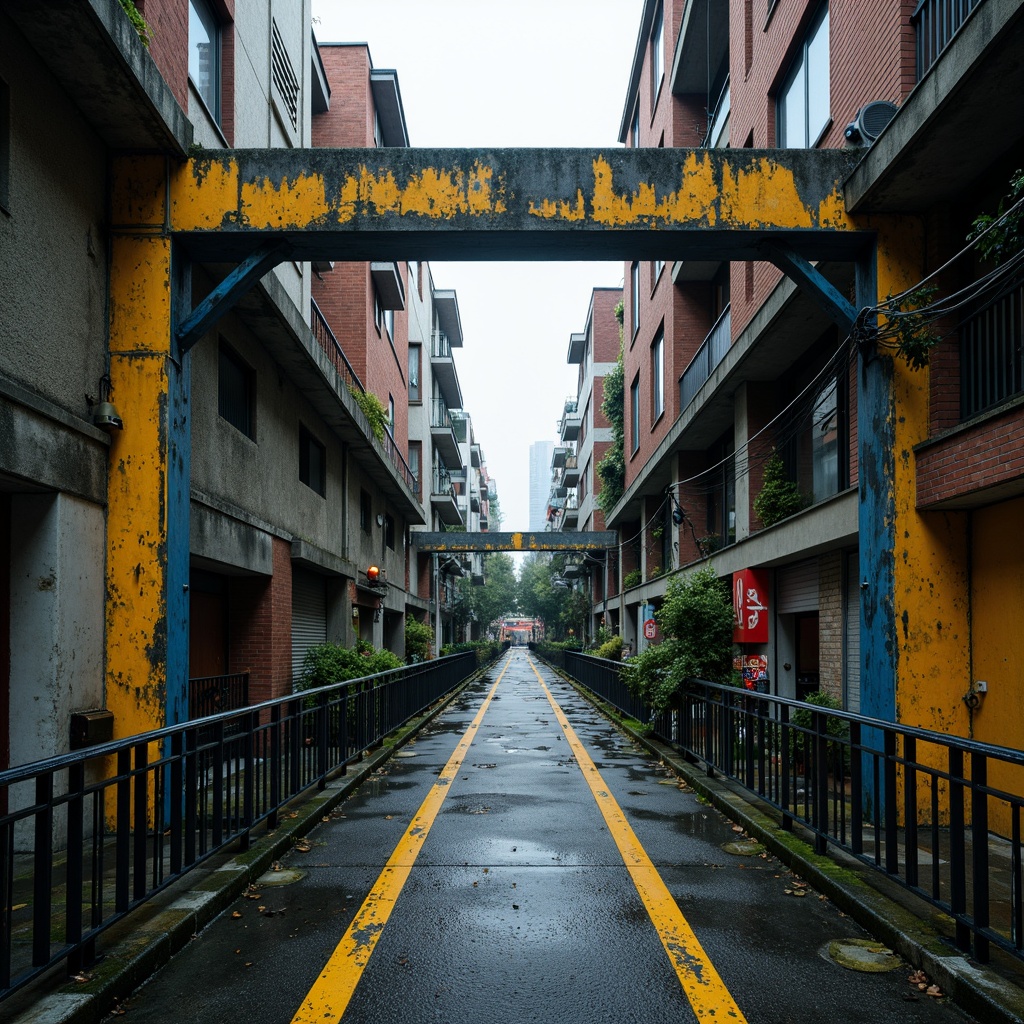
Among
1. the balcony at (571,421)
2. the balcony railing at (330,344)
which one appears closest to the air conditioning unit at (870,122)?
the balcony railing at (330,344)

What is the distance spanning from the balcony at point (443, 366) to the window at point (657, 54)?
1705cm

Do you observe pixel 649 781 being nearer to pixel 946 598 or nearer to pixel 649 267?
pixel 946 598

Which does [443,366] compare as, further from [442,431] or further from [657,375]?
[657,375]

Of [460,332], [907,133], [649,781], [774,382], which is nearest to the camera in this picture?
[907,133]

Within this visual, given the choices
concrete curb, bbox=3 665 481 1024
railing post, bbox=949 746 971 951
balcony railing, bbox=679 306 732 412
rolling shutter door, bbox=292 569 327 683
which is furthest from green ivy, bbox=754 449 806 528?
railing post, bbox=949 746 971 951

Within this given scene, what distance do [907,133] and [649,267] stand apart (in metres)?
19.4

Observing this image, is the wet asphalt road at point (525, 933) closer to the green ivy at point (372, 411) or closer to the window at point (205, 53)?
the window at point (205, 53)

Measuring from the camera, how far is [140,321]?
8.16m

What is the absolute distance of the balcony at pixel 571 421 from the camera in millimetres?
59787

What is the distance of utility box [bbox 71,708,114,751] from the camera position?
7.29 m

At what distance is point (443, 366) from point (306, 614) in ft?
83.5

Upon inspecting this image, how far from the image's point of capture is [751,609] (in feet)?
50.2

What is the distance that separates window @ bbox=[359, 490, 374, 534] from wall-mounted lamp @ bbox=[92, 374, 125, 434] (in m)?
14.6

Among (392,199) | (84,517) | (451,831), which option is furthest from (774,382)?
(84,517)
